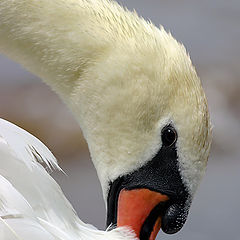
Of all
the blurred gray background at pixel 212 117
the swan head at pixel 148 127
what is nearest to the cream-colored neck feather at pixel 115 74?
the swan head at pixel 148 127

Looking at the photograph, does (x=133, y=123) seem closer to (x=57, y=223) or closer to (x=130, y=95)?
(x=130, y=95)

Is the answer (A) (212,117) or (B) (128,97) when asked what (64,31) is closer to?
(B) (128,97)

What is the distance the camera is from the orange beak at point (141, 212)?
2.70 meters

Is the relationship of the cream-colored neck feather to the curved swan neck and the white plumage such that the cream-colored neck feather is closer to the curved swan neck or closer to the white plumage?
the curved swan neck

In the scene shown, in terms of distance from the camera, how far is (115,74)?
271 cm

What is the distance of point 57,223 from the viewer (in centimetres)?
239

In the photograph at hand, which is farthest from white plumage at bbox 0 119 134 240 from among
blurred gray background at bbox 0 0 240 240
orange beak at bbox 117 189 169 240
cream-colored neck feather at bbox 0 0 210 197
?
blurred gray background at bbox 0 0 240 240

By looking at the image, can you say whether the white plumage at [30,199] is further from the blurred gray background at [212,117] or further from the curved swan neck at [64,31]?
the blurred gray background at [212,117]

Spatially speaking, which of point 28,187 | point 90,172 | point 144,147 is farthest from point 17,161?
point 90,172

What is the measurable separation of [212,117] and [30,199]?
222 cm

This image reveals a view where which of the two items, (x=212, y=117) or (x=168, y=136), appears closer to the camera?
(x=168, y=136)

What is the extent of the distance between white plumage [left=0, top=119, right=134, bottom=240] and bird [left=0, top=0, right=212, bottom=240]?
0.48 feet

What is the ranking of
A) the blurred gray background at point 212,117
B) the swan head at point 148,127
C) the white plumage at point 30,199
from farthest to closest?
the blurred gray background at point 212,117 < the swan head at point 148,127 < the white plumage at point 30,199

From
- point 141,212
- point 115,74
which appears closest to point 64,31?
point 115,74
